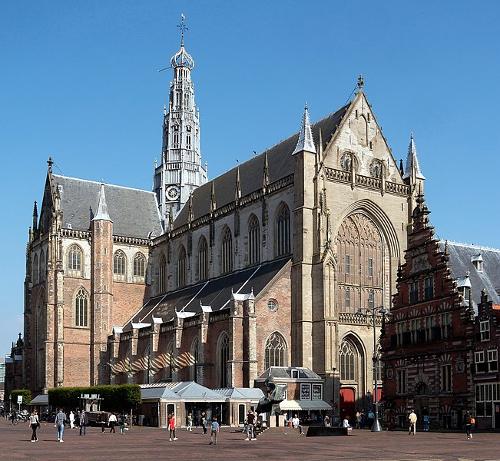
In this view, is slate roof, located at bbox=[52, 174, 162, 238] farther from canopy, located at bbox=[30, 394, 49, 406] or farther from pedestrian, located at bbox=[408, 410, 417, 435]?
pedestrian, located at bbox=[408, 410, 417, 435]

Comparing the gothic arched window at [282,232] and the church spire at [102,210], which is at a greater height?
the church spire at [102,210]

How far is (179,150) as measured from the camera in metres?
107

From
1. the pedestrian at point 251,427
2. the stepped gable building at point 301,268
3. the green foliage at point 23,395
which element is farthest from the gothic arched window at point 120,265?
the pedestrian at point 251,427

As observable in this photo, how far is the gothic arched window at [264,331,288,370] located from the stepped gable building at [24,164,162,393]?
27.9m

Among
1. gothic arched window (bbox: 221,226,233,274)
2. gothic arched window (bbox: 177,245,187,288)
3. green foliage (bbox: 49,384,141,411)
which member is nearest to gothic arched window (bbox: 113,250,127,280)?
gothic arched window (bbox: 177,245,187,288)

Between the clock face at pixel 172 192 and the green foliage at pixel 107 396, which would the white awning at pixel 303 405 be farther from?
the clock face at pixel 172 192

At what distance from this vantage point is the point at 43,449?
37.1 metres

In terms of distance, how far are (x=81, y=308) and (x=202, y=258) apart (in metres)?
15.8

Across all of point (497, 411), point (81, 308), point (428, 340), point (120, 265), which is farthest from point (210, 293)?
point (497, 411)

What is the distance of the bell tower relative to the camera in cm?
10469

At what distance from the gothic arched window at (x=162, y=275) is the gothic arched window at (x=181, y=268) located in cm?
355

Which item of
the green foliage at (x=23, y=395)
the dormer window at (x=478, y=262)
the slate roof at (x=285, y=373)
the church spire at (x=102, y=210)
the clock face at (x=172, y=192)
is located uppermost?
the clock face at (x=172, y=192)

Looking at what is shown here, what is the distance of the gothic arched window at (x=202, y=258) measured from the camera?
86.2m

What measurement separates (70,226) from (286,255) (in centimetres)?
3290
